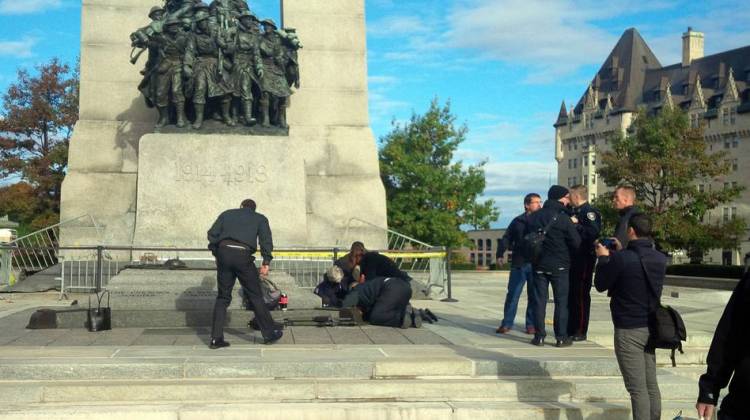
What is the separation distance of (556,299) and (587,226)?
0.93 m

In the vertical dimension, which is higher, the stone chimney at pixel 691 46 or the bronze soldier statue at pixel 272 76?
the stone chimney at pixel 691 46

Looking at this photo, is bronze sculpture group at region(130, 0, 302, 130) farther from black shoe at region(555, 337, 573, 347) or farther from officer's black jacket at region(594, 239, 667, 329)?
officer's black jacket at region(594, 239, 667, 329)

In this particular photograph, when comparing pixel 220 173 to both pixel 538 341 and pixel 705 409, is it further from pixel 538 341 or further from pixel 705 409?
pixel 705 409

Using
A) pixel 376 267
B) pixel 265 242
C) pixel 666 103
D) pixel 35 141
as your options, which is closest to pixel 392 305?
pixel 376 267

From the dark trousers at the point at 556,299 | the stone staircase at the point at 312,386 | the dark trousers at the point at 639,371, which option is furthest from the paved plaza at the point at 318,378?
the dark trousers at the point at 639,371

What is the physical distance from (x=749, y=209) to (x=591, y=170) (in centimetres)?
3269

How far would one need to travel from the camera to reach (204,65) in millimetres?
15984

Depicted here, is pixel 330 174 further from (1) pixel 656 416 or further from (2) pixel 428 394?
(1) pixel 656 416

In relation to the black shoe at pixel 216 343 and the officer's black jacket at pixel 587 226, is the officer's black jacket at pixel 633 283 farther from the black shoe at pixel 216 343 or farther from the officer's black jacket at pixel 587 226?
the black shoe at pixel 216 343

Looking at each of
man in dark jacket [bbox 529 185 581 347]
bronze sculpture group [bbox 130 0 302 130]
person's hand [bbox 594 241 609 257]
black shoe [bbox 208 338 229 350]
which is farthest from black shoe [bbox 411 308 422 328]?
bronze sculpture group [bbox 130 0 302 130]

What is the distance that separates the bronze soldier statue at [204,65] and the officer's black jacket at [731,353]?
1248 centimetres

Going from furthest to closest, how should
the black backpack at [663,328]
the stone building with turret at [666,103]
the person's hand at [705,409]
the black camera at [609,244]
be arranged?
the stone building with turret at [666,103]
the black camera at [609,244]
the black backpack at [663,328]
the person's hand at [705,409]

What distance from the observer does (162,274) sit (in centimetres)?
1227

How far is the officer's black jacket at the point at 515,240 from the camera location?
1107 centimetres
